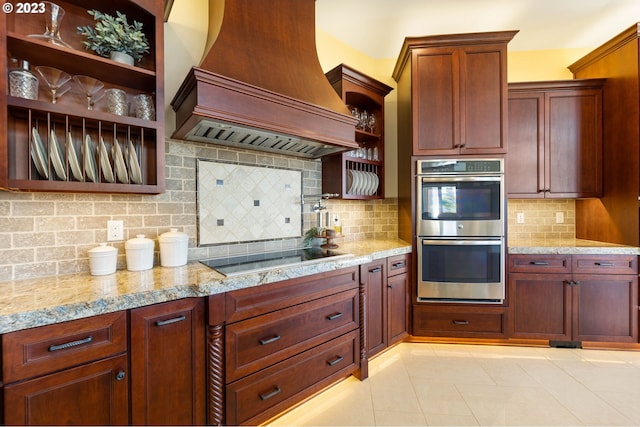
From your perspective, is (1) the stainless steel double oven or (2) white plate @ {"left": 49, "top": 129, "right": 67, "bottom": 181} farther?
(1) the stainless steel double oven

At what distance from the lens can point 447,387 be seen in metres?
1.88

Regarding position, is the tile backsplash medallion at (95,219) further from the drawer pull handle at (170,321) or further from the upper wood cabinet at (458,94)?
the upper wood cabinet at (458,94)

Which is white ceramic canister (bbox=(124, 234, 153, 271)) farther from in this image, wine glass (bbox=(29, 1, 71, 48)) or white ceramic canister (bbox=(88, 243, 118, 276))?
wine glass (bbox=(29, 1, 71, 48))

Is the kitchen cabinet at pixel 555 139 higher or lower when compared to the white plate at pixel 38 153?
higher

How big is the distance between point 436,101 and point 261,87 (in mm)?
1673

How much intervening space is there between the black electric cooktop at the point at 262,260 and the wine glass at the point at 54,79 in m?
1.15

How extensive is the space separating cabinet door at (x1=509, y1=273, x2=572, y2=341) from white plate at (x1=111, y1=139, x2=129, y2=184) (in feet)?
10.0

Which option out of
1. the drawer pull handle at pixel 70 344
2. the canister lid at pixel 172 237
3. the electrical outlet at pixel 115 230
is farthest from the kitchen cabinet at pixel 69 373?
the electrical outlet at pixel 115 230

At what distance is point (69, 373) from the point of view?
3.22ft

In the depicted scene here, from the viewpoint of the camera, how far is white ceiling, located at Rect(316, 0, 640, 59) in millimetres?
2320

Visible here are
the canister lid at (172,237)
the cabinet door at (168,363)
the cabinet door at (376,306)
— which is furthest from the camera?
the cabinet door at (376,306)

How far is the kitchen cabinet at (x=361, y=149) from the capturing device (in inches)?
92.8

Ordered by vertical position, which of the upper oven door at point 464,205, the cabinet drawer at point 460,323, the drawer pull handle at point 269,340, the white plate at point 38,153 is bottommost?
the cabinet drawer at point 460,323

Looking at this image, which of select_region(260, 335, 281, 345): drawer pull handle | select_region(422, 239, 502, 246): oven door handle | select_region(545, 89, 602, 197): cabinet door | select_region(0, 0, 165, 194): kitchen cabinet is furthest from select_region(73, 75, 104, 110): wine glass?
select_region(545, 89, 602, 197): cabinet door
